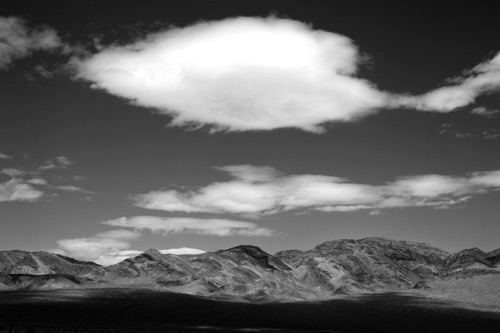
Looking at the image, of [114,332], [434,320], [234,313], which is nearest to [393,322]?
[434,320]

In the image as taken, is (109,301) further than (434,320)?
Yes

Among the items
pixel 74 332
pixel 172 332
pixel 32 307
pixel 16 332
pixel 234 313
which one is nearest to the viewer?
pixel 16 332

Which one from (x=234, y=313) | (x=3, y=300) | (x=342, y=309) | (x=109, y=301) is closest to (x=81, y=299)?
(x=109, y=301)

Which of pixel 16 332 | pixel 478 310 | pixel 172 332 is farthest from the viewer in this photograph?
pixel 478 310

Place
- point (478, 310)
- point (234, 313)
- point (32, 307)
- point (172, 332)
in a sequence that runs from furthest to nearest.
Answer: point (478, 310), point (234, 313), point (32, 307), point (172, 332)

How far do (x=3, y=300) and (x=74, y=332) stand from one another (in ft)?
334

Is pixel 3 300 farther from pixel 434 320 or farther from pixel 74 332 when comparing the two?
pixel 434 320

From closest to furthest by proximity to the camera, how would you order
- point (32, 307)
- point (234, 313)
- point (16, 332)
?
point (16, 332) < point (32, 307) < point (234, 313)

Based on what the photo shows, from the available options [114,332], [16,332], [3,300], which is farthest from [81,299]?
[16,332]

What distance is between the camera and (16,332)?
2569 inches

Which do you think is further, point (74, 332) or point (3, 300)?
point (3, 300)

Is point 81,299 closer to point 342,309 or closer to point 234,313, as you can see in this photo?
point 234,313

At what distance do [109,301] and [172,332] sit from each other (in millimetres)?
98983

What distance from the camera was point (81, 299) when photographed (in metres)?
181
